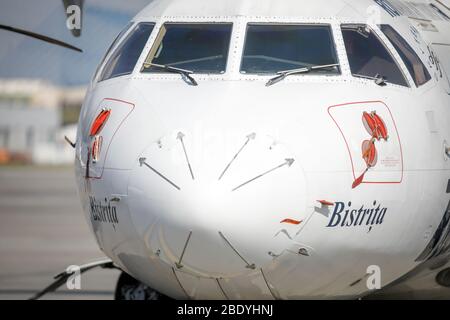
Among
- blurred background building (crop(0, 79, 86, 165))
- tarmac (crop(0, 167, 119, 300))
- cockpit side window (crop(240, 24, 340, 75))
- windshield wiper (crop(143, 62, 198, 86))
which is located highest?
blurred background building (crop(0, 79, 86, 165))

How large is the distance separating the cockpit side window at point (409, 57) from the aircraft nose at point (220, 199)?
174 centimetres

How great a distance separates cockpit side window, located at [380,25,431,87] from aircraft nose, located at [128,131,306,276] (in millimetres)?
1741

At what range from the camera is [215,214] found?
7.33 m

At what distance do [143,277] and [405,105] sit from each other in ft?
7.87

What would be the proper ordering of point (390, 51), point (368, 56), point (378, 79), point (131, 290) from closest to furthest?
1. point (378, 79)
2. point (368, 56)
3. point (390, 51)
4. point (131, 290)

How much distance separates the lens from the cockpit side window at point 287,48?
8305 millimetres

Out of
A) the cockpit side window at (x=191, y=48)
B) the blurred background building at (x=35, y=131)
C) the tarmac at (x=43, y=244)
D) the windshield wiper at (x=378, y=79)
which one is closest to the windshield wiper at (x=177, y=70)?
the cockpit side window at (x=191, y=48)

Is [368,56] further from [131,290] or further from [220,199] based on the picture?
[131,290]

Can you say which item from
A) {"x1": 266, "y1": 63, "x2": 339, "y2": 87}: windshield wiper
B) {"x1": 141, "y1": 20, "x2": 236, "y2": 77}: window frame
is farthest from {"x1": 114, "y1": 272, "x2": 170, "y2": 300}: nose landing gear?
{"x1": 266, "y1": 63, "x2": 339, "y2": 87}: windshield wiper

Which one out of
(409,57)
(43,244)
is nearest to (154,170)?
(409,57)

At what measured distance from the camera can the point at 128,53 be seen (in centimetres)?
902

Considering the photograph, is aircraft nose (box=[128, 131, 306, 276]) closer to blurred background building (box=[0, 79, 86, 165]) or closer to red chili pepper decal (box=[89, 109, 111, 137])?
red chili pepper decal (box=[89, 109, 111, 137])

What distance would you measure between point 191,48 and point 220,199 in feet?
5.77

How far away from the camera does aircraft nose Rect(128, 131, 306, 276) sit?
735 centimetres
